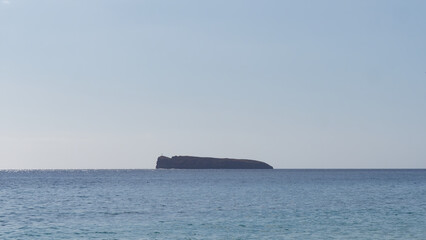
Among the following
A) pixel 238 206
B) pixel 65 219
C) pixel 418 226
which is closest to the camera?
pixel 418 226

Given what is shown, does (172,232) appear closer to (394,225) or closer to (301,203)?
(394,225)

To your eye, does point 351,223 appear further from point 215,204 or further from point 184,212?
point 215,204

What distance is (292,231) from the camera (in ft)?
131

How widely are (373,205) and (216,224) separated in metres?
26.0

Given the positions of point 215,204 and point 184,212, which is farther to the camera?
point 215,204

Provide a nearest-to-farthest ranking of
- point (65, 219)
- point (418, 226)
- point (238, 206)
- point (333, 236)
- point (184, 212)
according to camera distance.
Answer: point (333, 236), point (418, 226), point (65, 219), point (184, 212), point (238, 206)

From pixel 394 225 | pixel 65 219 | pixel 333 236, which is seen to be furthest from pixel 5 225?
pixel 394 225

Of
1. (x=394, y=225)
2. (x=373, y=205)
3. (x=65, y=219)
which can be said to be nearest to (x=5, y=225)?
Result: (x=65, y=219)

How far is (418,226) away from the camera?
42.8 metres

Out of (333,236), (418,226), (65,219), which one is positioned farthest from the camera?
(65,219)

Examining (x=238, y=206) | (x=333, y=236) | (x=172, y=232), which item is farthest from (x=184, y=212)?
(x=333, y=236)

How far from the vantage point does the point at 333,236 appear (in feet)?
124

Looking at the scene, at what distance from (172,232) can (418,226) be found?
19.1m

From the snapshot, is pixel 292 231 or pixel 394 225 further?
pixel 394 225
